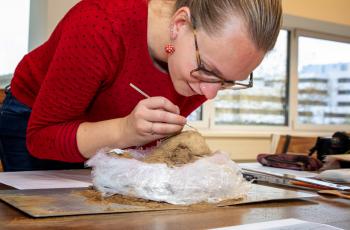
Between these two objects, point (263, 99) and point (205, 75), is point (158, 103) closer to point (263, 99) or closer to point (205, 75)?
point (205, 75)

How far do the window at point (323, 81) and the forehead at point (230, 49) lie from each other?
8.08 ft

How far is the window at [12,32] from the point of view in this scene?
2.11m

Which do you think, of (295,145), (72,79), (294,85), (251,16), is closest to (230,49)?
(251,16)

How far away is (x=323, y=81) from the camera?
11.1ft

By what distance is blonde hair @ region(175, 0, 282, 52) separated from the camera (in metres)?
0.80

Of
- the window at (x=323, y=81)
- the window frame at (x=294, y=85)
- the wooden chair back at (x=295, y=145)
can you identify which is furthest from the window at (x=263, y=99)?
the wooden chair back at (x=295, y=145)

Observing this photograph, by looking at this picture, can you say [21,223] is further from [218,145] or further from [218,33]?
[218,145]

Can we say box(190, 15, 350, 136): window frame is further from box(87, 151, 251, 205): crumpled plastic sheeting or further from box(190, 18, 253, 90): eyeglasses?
box(87, 151, 251, 205): crumpled plastic sheeting

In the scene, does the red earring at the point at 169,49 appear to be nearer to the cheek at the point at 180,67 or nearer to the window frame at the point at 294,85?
the cheek at the point at 180,67

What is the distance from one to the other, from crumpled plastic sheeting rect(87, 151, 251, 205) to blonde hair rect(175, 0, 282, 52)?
0.74 ft

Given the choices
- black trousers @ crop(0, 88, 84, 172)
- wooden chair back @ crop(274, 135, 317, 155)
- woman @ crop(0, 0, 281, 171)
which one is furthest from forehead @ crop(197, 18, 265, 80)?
wooden chair back @ crop(274, 135, 317, 155)

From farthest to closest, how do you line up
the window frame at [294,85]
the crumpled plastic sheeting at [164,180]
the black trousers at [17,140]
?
the window frame at [294,85], the black trousers at [17,140], the crumpled plastic sheeting at [164,180]

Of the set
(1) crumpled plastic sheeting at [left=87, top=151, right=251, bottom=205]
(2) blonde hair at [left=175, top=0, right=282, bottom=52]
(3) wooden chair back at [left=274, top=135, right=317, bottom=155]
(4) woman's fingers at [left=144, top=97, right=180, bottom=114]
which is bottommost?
(3) wooden chair back at [left=274, top=135, right=317, bottom=155]

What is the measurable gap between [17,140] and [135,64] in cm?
38
